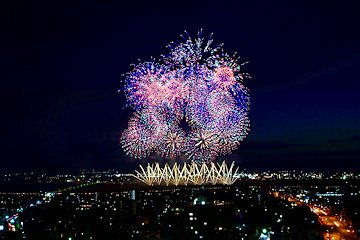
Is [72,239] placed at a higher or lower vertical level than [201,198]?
lower

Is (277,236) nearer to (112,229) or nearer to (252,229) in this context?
(252,229)

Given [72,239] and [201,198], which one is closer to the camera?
[72,239]

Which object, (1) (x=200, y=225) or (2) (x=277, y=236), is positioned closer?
(2) (x=277, y=236)

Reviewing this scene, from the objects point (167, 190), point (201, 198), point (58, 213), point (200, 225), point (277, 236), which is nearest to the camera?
point (277, 236)

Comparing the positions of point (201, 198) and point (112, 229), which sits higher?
point (201, 198)

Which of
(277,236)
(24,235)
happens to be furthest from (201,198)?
(24,235)

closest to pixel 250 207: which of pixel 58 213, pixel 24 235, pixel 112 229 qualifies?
pixel 112 229

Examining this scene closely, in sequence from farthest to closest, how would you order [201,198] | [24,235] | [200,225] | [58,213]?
1. [58,213]
2. [201,198]
3. [200,225]
4. [24,235]

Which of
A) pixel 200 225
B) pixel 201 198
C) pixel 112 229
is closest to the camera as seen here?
pixel 200 225

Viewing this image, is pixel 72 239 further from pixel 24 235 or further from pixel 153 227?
pixel 153 227
